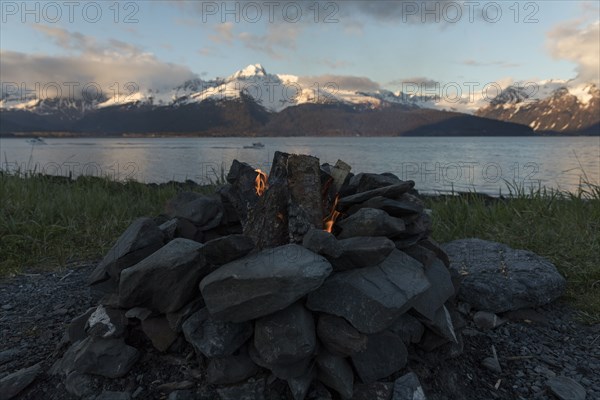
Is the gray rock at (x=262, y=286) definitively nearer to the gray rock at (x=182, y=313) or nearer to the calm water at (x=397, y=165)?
the gray rock at (x=182, y=313)

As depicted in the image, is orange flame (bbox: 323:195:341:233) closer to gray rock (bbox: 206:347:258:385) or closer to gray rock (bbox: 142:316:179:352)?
gray rock (bbox: 206:347:258:385)

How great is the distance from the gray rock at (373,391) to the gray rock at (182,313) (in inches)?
59.6

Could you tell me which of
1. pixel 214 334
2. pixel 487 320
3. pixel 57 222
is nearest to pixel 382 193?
pixel 487 320

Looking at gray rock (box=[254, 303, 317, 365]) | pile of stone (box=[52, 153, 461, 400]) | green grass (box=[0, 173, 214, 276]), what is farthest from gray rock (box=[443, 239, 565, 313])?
green grass (box=[0, 173, 214, 276])

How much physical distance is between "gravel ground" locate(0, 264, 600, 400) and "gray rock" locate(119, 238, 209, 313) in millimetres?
402

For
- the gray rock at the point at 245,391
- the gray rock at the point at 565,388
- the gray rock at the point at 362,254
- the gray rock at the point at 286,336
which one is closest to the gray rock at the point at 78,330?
the gray rock at the point at 245,391

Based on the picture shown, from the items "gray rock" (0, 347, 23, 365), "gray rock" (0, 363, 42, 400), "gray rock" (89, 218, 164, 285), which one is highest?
"gray rock" (89, 218, 164, 285)

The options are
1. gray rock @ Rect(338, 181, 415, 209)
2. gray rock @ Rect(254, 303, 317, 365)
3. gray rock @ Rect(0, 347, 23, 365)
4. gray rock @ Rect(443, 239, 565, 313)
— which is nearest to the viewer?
gray rock @ Rect(254, 303, 317, 365)

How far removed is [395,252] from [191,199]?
9.40 feet

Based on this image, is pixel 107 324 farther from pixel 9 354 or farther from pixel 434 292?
pixel 434 292

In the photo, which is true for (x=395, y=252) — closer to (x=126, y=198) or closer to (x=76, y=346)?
(x=76, y=346)

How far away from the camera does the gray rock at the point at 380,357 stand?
10.9 ft

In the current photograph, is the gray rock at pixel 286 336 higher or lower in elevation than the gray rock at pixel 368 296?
lower

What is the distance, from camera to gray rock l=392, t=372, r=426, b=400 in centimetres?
325
